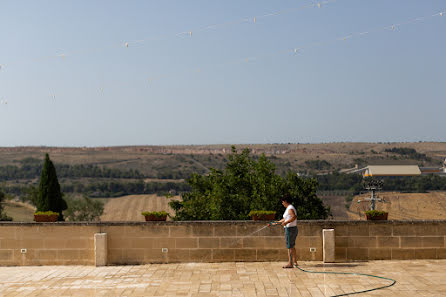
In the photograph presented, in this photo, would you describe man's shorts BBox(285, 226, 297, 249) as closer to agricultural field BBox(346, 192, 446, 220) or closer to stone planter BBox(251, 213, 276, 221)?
stone planter BBox(251, 213, 276, 221)

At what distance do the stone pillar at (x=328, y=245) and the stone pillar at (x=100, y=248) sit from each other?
445 centimetres

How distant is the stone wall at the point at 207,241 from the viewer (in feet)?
36.9

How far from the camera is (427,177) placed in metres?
92.0

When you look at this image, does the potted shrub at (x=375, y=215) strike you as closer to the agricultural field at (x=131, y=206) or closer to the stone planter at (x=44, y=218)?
the stone planter at (x=44, y=218)

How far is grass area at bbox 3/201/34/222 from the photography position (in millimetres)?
61987

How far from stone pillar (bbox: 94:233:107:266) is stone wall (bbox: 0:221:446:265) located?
200 millimetres

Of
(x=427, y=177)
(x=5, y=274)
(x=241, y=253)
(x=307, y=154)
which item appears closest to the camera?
(x=5, y=274)

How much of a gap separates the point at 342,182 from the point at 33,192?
150 ft

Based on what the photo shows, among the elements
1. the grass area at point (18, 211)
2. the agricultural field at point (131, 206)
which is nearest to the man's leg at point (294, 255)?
the grass area at point (18, 211)

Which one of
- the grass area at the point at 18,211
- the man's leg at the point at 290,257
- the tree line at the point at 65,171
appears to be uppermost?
the man's leg at the point at 290,257

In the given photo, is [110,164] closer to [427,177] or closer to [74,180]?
[74,180]

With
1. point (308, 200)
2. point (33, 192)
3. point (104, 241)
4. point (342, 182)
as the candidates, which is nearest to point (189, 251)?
point (104, 241)

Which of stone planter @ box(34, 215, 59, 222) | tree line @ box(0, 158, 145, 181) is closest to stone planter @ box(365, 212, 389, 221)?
stone planter @ box(34, 215, 59, 222)

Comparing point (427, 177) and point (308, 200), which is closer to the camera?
point (308, 200)
